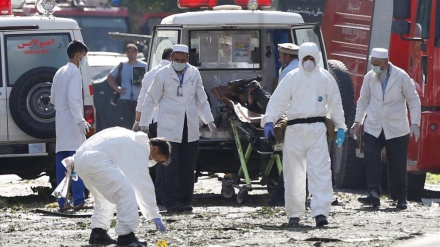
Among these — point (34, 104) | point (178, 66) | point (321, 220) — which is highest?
point (178, 66)

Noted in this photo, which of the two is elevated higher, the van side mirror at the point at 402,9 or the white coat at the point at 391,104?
the van side mirror at the point at 402,9

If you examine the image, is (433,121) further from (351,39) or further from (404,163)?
(351,39)

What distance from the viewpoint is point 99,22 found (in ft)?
125

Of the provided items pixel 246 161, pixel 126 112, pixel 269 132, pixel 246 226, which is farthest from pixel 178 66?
pixel 126 112

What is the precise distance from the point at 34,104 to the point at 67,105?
97cm

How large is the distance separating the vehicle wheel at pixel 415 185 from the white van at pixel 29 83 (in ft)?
12.0

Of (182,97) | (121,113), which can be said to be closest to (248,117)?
(182,97)

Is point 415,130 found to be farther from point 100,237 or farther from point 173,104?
point 100,237

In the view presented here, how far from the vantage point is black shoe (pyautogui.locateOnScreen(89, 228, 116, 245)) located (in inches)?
455

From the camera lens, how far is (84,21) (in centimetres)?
3775

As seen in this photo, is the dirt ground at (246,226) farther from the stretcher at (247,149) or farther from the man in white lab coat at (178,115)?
the man in white lab coat at (178,115)

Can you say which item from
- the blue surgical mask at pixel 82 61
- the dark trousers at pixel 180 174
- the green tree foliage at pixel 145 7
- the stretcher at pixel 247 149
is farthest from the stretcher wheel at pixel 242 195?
the green tree foliage at pixel 145 7

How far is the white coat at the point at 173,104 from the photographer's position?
1477 cm

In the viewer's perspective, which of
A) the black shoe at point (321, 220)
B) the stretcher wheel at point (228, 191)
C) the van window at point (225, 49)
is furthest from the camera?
the van window at point (225, 49)
